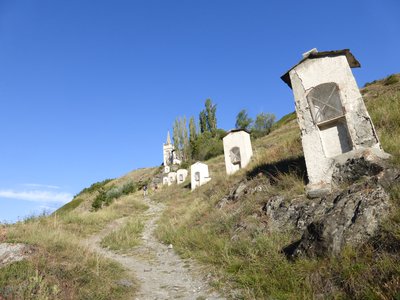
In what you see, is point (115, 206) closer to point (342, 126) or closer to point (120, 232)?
point (120, 232)

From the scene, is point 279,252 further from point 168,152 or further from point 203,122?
point 168,152

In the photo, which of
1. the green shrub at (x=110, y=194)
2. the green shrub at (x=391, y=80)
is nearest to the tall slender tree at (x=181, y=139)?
the green shrub at (x=110, y=194)

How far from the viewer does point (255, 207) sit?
21.5ft

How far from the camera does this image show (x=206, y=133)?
43.6m

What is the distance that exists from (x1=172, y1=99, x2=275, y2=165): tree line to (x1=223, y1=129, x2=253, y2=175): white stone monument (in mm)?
17445

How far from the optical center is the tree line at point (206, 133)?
37250mm

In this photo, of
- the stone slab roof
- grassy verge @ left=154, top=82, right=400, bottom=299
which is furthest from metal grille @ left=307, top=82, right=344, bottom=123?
grassy verge @ left=154, top=82, right=400, bottom=299

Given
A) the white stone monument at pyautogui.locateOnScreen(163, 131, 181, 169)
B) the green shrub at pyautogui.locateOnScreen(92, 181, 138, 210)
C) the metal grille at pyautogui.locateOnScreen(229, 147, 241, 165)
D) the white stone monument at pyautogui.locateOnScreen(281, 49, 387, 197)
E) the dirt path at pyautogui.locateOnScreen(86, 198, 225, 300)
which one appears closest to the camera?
the dirt path at pyautogui.locateOnScreen(86, 198, 225, 300)

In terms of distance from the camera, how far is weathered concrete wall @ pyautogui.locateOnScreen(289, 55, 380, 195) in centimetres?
550

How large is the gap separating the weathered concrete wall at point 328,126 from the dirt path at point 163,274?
3226mm

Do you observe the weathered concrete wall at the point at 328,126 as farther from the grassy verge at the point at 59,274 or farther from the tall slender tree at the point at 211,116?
the tall slender tree at the point at 211,116

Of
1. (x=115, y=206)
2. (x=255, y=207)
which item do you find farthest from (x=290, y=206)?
(x=115, y=206)

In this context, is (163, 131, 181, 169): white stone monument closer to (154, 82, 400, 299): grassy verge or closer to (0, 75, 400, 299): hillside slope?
(0, 75, 400, 299): hillside slope

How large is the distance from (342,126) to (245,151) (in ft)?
30.5
